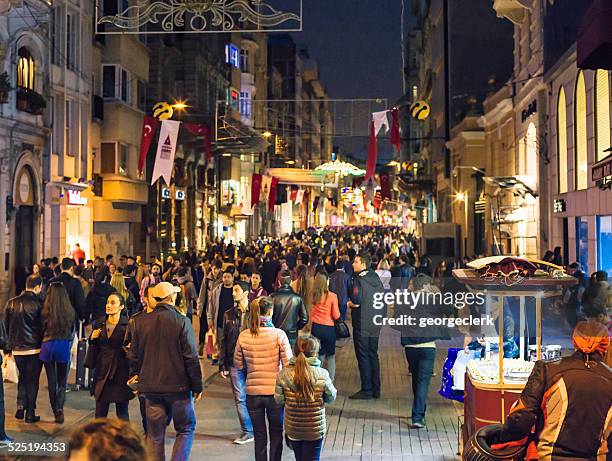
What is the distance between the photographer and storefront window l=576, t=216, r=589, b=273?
22.9 metres

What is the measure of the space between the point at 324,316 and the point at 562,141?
16394mm

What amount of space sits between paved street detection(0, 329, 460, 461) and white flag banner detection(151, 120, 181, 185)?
14.7 m

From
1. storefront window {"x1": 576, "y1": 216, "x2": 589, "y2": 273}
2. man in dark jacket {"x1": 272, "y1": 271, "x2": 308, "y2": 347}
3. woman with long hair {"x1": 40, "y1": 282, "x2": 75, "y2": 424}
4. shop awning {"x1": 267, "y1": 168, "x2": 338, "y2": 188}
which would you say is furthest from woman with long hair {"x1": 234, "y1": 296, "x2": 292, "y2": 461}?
shop awning {"x1": 267, "y1": 168, "x2": 338, "y2": 188}

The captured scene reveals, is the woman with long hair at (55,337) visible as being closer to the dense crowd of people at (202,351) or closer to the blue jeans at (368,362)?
the dense crowd of people at (202,351)

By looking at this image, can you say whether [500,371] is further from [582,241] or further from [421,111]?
[421,111]

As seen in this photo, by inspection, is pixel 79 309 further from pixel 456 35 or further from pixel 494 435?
pixel 456 35

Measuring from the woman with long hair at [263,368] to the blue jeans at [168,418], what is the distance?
0.67m

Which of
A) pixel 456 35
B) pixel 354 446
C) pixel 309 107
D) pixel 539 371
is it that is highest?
pixel 309 107

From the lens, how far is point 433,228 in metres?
42.5

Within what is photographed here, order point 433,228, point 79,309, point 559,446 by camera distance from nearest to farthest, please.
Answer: point 559,446
point 79,309
point 433,228

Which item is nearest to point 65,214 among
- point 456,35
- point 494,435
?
point 494,435

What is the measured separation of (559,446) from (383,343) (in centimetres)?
1293

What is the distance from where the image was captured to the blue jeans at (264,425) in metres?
7.97

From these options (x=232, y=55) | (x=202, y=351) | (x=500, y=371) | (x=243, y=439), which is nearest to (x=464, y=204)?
(x=232, y=55)
